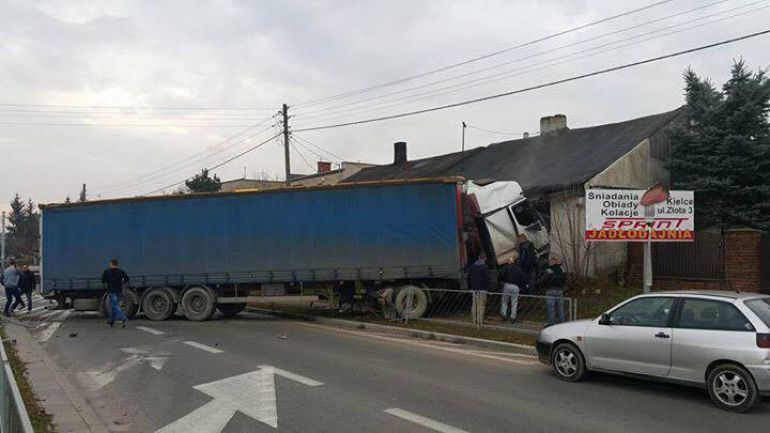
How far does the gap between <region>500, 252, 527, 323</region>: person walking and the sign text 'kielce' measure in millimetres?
1895

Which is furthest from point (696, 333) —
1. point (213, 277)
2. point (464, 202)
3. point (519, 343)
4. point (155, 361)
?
point (213, 277)

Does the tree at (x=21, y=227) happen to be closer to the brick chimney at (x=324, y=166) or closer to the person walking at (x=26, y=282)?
the brick chimney at (x=324, y=166)

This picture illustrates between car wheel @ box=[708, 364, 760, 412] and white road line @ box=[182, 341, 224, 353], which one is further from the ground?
car wheel @ box=[708, 364, 760, 412]

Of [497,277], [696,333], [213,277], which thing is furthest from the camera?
[213,277]

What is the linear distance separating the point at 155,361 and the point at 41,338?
200 inches

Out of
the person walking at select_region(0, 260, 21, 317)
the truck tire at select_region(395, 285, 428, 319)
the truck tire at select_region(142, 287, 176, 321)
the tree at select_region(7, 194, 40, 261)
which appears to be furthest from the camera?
the tree at select_region(7, 194, 40, 261)

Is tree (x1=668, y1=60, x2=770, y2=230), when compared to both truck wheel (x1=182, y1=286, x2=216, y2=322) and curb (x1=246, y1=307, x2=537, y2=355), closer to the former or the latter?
curb (x1=246, y1=307, x2=537, y2=355)

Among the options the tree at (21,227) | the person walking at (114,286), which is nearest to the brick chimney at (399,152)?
the person walking at (114,286)

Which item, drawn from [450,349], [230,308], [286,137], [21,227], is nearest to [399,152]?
[286,137]

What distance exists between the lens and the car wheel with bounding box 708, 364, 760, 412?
7.07 m

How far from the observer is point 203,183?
61.2 metres

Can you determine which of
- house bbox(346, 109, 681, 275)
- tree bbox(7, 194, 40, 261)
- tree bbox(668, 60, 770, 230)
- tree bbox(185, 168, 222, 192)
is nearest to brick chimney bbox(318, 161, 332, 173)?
tree bbox(185, 168, 222, 192)

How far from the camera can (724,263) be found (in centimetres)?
1606

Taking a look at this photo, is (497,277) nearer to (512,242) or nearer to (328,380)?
(512,242)
